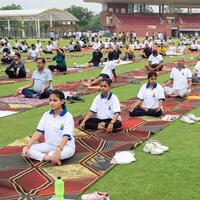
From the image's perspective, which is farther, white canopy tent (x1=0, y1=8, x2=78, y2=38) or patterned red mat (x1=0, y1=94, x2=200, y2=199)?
white canopy tent (x1=0, y1=8, x2=78, y2=38)

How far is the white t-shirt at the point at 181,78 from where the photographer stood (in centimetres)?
944

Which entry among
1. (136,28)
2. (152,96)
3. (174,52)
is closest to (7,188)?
(152,96)

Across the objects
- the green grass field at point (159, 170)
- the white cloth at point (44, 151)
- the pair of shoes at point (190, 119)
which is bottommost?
the green grass field at point (159, 170)

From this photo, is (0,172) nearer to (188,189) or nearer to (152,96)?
(188,189)

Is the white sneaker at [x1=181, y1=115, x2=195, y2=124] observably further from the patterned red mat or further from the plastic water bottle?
the plastic water bottle

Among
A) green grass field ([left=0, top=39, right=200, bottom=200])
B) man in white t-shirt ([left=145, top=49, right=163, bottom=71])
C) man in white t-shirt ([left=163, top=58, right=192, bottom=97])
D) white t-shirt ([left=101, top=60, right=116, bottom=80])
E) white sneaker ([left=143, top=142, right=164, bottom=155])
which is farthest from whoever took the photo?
man in white t-shirt ([left=145, top=49, right=163, bottom=71])

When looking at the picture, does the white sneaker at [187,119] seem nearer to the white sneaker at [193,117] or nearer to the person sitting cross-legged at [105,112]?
the white sneaker at [193,117]

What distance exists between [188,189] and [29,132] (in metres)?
3.14

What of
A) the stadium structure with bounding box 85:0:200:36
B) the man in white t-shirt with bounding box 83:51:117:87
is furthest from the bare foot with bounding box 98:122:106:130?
the stadium structure with bounding box 85:0:200:36

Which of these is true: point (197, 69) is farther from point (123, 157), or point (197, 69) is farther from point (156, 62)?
point (123, 157)

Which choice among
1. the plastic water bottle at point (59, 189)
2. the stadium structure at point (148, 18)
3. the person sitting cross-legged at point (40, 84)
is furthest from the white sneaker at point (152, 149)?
the stadium structure at point (148, 18)

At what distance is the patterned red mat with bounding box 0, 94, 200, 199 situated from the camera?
14.0ft

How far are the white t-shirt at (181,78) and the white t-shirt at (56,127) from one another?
4.88m

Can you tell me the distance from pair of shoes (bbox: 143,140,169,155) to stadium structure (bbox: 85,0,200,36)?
4958cm
